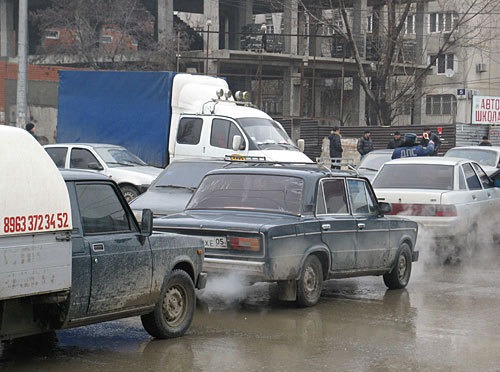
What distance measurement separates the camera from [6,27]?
2174 inches

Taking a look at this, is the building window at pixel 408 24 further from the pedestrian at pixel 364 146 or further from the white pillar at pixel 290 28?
the pedestrian at pixel 364 146

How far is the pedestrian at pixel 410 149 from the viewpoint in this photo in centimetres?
1916

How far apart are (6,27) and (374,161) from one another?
39.9 meters

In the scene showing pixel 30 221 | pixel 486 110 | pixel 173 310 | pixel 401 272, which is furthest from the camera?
pixel 486 110

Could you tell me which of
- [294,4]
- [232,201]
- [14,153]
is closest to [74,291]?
[14,153]

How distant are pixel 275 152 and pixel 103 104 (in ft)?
16.2

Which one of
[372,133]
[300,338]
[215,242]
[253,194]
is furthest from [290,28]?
[300,338]

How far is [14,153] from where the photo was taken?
640 cm

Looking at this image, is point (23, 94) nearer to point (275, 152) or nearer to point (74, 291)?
point (275, 152)

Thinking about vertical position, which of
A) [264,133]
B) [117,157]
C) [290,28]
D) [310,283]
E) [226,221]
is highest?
[290,28]

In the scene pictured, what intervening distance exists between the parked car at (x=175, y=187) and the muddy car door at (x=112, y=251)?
4862 mm

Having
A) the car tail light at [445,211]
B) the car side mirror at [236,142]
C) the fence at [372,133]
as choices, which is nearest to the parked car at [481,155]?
the car side mirror at [236,142]

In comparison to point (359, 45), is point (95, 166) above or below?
below

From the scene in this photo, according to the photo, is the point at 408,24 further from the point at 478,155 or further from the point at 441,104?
the point at 478,155
